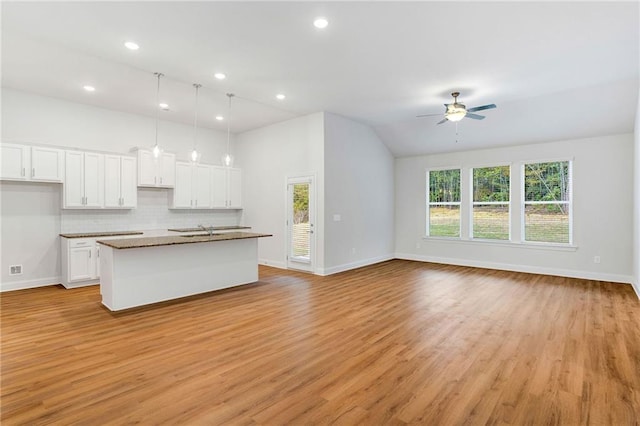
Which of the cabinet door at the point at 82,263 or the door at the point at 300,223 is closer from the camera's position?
the cabinet door at the point at 82,263

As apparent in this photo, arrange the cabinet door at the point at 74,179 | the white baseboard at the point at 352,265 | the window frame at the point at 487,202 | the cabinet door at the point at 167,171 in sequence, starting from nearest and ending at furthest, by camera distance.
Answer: the cabinet door at the point at 74,179 < the white baseboard at the point at 352,265 < the cabinet door at the point at 167,171 < the window frame at the point at 487,202

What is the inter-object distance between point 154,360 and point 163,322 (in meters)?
1.04

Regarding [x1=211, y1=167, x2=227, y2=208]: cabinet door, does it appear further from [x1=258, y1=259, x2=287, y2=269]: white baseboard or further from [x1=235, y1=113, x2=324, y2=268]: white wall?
[x1=258, y1=259, x2=287, y2=269]: white baseboard

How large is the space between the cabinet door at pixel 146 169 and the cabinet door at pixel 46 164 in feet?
4.03

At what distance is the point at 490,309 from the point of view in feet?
14.7

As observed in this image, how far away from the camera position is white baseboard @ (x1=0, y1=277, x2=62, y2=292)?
5.30 m

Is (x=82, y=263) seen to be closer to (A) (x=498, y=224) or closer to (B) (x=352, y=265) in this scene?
(B) (x=352, y=265)

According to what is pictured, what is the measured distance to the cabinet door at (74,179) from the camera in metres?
5.59

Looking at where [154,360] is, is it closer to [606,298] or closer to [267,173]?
[267,173]

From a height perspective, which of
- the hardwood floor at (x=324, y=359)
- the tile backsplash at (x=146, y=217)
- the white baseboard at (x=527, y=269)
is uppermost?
the tile backsplash at (x=146, y=217)

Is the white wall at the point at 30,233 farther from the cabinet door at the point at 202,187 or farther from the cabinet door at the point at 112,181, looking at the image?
the cabinet door at the point at 202,187

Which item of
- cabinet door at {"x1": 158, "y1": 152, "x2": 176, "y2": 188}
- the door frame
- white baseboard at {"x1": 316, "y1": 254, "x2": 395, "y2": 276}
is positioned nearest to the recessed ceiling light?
the door frame

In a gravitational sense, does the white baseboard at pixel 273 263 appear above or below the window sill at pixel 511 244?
below

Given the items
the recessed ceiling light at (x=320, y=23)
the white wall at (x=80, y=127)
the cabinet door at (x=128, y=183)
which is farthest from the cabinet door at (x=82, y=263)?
the recessed ceiling light at (x=320, y=23)
